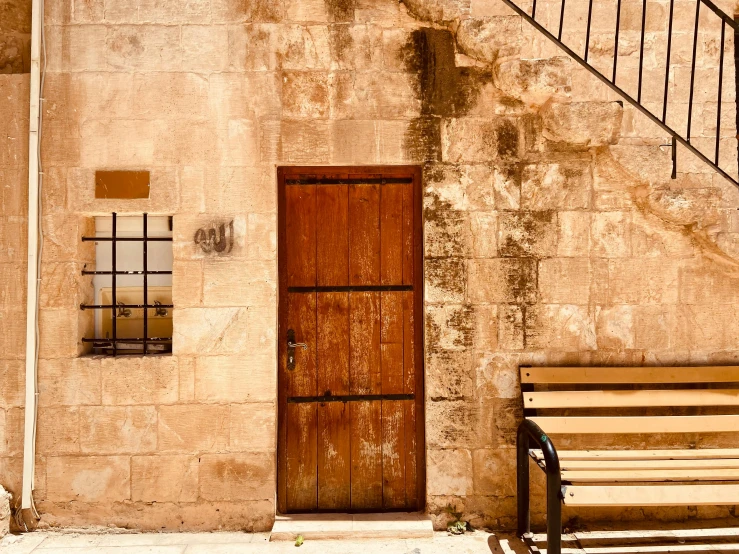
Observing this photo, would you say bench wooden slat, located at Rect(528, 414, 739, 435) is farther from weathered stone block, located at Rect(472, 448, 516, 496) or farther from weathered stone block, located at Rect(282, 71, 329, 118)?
weathered stone block, located at Rect(282, 71, 329, 118)

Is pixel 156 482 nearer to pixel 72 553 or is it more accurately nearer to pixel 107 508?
pixel 107 508

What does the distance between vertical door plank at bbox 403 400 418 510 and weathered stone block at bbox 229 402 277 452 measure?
0.89 metres

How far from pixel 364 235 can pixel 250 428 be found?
1.45 metres

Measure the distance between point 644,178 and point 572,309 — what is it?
3.04 ft

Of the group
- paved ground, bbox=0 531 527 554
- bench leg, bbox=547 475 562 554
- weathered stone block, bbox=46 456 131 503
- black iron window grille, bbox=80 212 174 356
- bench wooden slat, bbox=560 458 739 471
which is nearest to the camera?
bench leg, bbox=547 475 562 554

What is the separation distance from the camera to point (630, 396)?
3127 millimetres

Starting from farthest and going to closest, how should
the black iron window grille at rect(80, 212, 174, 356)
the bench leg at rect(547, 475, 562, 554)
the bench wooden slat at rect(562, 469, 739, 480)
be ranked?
1. the black iron window grille at rect(80, 212, 174, 356)
2. the bench wooden slat at rect(562, 469, 739, 480)
3. the bench leg at rect(547, 475, 562, 554)

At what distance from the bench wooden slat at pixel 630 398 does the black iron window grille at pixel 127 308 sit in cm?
244

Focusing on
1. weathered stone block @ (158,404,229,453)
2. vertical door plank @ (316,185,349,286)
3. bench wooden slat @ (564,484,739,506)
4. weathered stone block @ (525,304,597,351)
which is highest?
vertical door plank @ (316,185,349,286)

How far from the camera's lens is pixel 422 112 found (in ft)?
10.6

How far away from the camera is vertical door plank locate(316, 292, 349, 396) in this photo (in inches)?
131

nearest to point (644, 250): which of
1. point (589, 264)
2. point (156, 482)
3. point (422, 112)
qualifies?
point (589, 264)

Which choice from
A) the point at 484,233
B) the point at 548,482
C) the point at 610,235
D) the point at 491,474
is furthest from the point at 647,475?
the point at 484,233

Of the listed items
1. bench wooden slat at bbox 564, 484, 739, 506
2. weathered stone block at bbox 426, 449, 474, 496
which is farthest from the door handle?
bench wooden slat at bbox 564, 484, 739, 506
